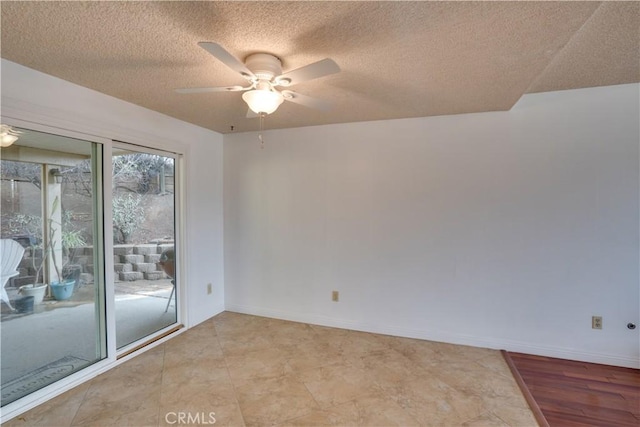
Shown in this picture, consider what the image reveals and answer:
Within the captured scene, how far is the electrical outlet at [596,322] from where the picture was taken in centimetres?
264

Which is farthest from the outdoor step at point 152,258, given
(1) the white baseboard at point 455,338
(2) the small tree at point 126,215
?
(1) the white baseboard at point 455,338

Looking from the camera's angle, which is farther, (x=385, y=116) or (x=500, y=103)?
(x=385, y=116)

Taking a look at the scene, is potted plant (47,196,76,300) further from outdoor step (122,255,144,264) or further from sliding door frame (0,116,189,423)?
outdoor step (122,255,144,264)

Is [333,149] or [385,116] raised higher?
[385,116]

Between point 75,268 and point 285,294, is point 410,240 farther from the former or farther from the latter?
point 75,268

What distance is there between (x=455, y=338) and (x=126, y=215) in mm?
3408

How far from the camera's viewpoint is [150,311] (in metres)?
3.16

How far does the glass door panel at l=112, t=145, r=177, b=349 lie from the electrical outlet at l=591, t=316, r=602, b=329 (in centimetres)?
407

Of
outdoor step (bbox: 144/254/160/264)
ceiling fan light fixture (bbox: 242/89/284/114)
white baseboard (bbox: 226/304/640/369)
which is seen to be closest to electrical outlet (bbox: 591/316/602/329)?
white baseboard (bbox: 226/304/640/369)

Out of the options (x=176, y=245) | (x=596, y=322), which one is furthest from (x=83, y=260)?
(x=596, y=322)

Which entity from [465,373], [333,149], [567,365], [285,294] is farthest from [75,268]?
[567,365]

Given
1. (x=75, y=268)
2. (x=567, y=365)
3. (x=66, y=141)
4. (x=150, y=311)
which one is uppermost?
(x=66, y=141)

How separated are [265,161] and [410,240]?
1928 mm

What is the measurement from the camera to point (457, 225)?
3.01 metres
